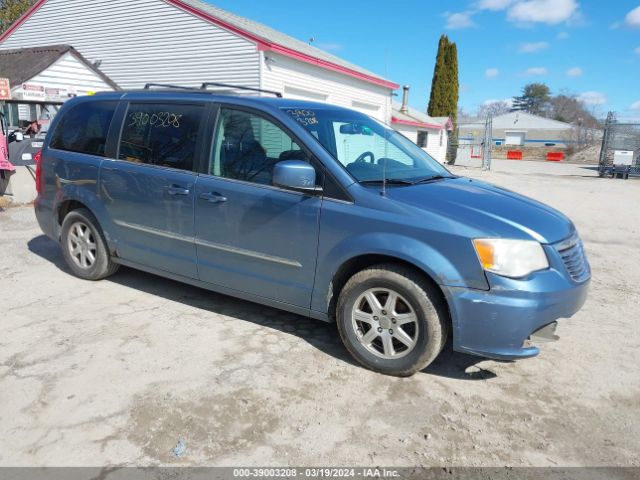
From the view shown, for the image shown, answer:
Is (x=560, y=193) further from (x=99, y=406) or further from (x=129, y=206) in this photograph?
(x=99, y=406)

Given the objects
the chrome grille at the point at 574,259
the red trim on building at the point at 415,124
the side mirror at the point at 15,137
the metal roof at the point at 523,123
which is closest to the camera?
the chrome grille at the point at 574,259

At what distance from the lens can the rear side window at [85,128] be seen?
468 centimetres

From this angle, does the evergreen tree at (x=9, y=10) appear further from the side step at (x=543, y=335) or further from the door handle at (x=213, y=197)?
the side step at (x=543, y=335)

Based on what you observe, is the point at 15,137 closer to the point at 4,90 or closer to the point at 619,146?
the point at 4,90

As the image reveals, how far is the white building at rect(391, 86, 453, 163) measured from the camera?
2905cm

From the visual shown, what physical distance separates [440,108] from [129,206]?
41031 millimetres

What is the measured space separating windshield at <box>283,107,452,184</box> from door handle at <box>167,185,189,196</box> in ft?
3.50

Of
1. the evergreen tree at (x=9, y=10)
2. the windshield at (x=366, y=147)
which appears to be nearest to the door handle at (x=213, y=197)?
the windshield at (x=366, y=147)

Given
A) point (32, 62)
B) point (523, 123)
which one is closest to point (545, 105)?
point (523, 123)

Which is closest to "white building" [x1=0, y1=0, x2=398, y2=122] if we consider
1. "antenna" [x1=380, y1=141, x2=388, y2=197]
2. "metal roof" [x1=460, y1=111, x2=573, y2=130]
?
"antenna" [x1=380, y1=141, x2=388, y2=197]

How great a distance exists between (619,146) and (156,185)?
2924 centimetres

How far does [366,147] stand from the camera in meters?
3.97

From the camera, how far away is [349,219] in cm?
332

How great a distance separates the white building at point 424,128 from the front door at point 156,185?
23.5m
